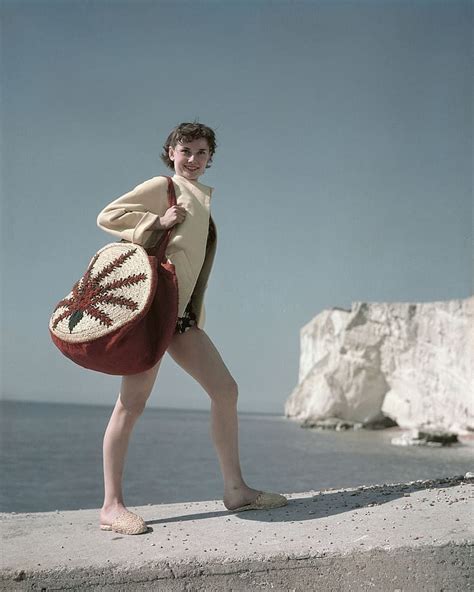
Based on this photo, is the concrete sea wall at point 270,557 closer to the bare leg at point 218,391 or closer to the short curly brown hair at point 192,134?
the bare leg at point 218,391

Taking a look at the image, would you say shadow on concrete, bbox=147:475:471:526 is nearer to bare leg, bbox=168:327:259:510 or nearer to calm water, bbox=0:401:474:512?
bare leg, bbox=168:327:259:510

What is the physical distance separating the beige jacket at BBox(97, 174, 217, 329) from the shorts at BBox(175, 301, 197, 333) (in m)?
0.02

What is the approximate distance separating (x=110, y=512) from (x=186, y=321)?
79cm

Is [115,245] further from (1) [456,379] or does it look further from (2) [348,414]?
(2) [348,414]

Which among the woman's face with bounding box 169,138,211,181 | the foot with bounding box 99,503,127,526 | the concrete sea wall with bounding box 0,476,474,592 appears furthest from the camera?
the woman's face with bounding box 169,138,211,181

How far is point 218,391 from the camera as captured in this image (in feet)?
8.77

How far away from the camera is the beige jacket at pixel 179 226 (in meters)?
2.64

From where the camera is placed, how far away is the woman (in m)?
2.62

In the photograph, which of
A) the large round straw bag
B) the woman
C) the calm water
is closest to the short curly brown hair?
the woman

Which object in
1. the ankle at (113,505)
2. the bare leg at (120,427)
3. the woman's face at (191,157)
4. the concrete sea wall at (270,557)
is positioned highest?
the woman's face at (191,157)

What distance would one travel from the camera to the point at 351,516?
2.49 m

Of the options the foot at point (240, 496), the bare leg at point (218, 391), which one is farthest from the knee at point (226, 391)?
the foot at point (240, 496)

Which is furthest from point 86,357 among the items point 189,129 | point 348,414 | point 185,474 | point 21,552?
point 348,414

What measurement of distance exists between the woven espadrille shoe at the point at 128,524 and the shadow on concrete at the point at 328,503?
0.56 feet
